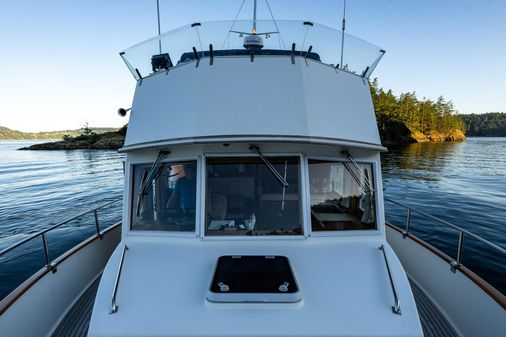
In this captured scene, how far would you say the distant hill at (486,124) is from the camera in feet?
506

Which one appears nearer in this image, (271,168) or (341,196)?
(271,168)

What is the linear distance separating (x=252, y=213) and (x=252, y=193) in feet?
0.87

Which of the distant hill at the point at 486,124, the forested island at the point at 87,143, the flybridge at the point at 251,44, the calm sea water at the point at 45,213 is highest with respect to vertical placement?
the distant hill at the point at 486,124

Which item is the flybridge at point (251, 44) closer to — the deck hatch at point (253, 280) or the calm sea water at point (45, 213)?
the deck hatch at point (253, 280)

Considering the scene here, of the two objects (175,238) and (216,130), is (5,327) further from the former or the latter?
(216,130)

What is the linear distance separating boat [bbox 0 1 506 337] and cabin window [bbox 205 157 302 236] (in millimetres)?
14

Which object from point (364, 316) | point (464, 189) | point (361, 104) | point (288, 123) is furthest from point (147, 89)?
point (464, 189)

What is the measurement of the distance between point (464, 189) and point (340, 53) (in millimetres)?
18859

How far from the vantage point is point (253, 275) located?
2.82m

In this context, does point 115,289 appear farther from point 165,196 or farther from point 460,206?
point 460,206

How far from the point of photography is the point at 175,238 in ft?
11.4

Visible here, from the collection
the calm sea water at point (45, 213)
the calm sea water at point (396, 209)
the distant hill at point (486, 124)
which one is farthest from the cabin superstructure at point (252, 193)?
the distant hill at point (486, 124)

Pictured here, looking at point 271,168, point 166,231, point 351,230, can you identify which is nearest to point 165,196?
point 166,231

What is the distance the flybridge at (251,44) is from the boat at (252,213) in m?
0.02
